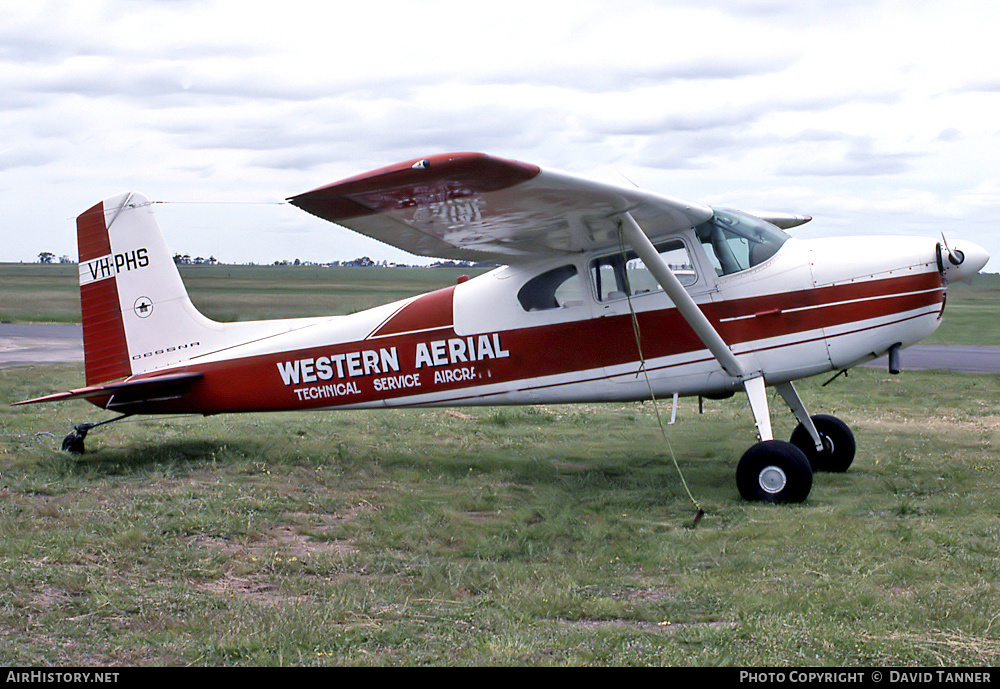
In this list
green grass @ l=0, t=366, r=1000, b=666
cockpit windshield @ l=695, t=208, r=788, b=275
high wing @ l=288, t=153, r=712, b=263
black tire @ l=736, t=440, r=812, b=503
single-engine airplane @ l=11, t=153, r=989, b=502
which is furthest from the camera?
cockpit windshield @ l=695, t=208, r=788, b=275

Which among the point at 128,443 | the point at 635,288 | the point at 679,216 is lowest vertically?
the point at 128,443

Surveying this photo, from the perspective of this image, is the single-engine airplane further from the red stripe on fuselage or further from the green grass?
the green grass

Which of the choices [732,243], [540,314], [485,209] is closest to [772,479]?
[732,243]

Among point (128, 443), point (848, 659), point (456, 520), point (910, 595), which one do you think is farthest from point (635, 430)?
point (848, 659)

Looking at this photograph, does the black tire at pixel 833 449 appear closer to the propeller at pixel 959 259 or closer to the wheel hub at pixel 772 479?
the wheel hub at pixel 772 479

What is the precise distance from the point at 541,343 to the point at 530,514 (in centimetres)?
207

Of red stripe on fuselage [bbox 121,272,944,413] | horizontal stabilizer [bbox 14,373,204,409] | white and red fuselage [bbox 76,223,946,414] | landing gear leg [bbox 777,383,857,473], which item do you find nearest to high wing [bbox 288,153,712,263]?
white and red fuselage [bbox 76,223,946,414]

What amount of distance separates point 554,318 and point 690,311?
1.43 meters

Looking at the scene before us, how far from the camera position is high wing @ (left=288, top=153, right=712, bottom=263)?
5906mm

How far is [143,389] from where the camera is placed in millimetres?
9234

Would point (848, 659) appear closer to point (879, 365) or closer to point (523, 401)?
point (523, 401)

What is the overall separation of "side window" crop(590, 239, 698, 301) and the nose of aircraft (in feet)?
6.83

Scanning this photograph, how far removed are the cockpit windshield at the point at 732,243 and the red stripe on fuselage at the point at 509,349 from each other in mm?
350

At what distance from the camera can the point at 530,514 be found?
6.99 metres
